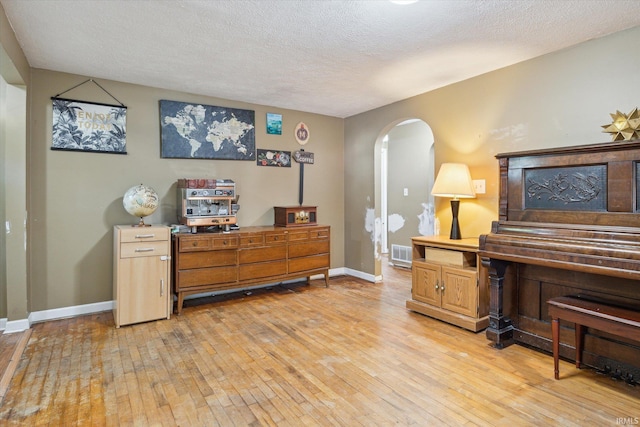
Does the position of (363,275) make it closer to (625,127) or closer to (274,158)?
(274,158)

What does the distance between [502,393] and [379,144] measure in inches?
136

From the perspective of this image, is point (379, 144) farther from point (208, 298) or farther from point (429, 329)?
point (208, 298)

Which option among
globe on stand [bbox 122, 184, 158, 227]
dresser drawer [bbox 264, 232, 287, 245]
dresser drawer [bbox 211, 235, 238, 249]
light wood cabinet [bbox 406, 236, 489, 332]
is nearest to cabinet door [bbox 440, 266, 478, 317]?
light wood cabinet [bbox 406, 236, 489, 332]

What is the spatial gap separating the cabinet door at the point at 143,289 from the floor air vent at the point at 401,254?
3798mm

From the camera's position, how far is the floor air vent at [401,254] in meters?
5.82

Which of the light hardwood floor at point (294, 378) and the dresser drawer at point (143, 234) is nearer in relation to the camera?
the light hardwood floor at point (294, 378)

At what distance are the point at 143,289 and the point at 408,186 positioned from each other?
425cm

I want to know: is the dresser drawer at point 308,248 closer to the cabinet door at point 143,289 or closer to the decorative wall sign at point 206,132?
the decorative wall sign at point 206,132

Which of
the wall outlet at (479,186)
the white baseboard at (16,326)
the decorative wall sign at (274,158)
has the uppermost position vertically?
the decorative wall sign at (274,158)

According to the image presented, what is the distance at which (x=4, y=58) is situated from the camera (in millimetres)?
2525

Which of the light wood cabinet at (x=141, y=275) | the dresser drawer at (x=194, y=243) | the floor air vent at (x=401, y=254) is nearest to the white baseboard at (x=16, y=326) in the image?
the light wood cabinet at (x=141, y=275)

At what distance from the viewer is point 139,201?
11.2 ft

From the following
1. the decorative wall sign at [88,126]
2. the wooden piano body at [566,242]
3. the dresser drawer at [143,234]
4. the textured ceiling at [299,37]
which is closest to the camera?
the wooden piano body at [566,242]

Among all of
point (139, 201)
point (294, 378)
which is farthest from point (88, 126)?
point (294, 378)
